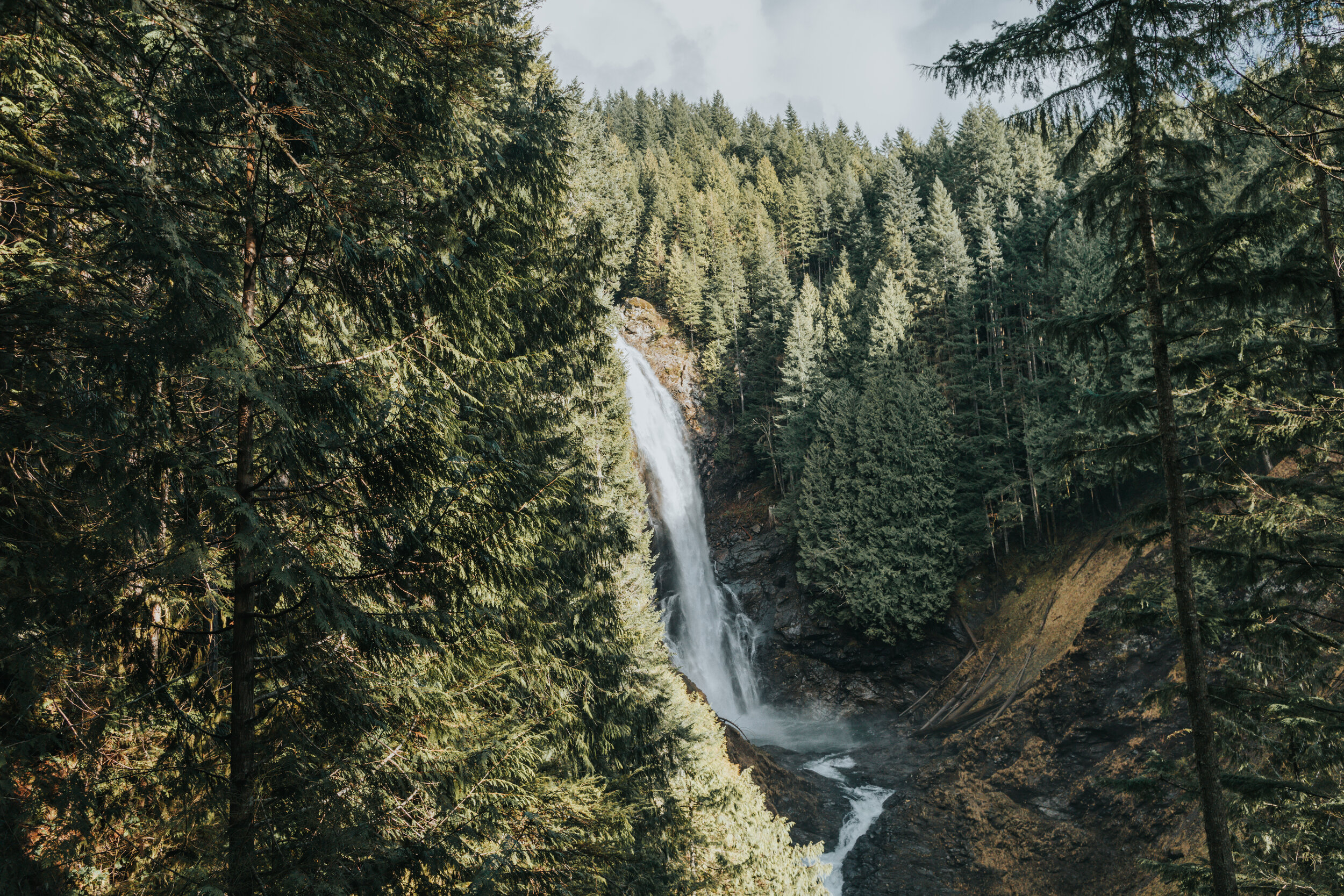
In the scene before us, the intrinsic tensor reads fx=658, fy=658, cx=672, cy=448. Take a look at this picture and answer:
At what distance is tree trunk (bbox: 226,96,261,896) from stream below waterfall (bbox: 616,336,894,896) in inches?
699

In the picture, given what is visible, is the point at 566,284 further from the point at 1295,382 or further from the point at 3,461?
the point at 1295,382

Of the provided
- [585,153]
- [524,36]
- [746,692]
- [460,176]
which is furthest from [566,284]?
[746,692]

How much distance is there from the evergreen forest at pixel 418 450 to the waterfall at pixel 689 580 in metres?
17.6

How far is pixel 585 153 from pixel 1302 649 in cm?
1562

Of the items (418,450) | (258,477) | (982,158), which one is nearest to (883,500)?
(418,450)

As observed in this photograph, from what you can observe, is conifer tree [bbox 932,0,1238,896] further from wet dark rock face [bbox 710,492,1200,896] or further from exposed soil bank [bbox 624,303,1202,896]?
wet dark rock face [bbox 710,492,1200,896]

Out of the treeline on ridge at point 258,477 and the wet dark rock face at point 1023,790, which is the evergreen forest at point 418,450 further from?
the wet dark rock face at point 1023,790

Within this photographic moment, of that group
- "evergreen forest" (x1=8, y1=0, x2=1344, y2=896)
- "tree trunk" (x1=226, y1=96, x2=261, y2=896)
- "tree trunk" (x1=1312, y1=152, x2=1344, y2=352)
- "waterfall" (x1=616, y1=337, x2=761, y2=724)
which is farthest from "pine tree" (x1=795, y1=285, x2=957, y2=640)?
"tree trunk" (x1=226, y1=96, x2=261, y2=896)

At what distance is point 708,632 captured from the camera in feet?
102

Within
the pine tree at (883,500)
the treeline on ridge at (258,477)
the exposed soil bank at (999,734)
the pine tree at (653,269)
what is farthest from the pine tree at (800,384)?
the treeline on ridge at (258,477)

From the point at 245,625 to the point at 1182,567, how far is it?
25.6 feet

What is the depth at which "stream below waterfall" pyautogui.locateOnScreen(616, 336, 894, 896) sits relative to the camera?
923 inches

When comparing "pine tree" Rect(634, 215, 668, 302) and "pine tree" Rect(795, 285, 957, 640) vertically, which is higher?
"pine tree" Rect(634, 215, 668, 302)

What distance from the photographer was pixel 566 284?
9203 mm
